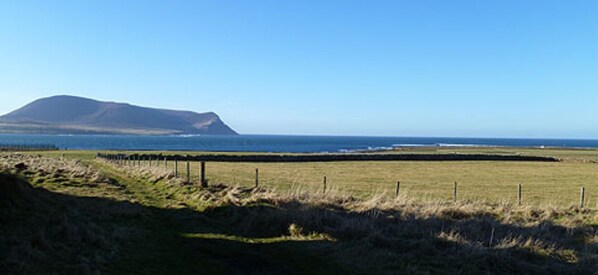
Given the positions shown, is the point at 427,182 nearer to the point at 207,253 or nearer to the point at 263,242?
the point at 263,242

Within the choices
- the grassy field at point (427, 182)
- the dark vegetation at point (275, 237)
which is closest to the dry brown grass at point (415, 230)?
the dark vegetation at point (275, 237)

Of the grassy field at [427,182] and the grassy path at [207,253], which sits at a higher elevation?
the grassy path at [207,253]

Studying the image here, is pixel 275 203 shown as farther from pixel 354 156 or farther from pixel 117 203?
pixel 354 156

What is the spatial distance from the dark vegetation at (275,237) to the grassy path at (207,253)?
3 cm

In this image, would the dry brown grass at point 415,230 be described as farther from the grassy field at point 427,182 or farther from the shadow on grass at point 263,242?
the grassy field at point 427,182

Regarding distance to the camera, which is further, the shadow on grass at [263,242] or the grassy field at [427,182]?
the grassy field at [427,182]

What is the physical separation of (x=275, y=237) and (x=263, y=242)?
2.48 feet

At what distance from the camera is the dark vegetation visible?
1070 cm

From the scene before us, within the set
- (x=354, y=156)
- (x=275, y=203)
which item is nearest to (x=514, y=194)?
(x=275, y=203)

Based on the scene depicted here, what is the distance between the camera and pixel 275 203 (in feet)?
57.8

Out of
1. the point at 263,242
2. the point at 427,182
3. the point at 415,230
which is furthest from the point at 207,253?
the point at 427,182

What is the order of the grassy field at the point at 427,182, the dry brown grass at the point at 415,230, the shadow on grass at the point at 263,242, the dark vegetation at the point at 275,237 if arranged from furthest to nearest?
the grassy field at the point at 427,182 → the dry brown grass at the point at 415,230 → the dark vegetation at the point at 275,237 → the shadow on grass at the point at 263,242

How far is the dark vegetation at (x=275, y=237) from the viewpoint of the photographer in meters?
10.7

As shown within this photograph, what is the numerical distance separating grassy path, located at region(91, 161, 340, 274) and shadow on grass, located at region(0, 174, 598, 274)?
2cm
